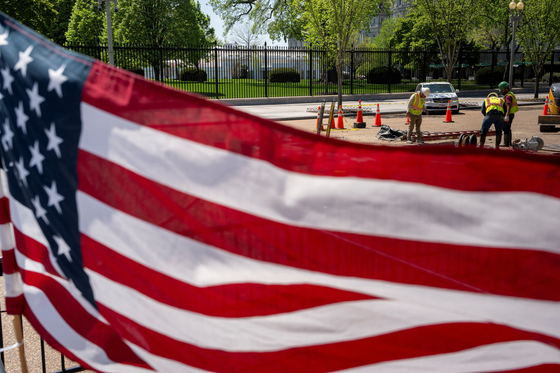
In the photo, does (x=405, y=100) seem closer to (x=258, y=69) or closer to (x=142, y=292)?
(x=258, y=69)

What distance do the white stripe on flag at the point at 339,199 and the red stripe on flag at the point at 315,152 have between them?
24mm

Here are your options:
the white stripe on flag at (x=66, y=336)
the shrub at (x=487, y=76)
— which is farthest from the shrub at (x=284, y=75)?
the white stripe on flag at (x=66, y=336)

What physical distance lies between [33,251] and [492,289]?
177 cm

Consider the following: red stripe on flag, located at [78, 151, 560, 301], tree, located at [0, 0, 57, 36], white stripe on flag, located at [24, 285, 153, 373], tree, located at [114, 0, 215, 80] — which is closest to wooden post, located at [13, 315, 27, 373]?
white stripe on flag, located at [24, 285, 153, 373]

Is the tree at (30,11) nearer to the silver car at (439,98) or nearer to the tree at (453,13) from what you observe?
the silver car at (439,98)

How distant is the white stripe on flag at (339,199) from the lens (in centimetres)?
146

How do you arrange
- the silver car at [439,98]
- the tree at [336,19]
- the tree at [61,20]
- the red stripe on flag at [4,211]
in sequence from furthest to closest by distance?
the tree at [61,20], the tree at [336,19], the silver car at [439,98], the red stripe on flag at [4,211]

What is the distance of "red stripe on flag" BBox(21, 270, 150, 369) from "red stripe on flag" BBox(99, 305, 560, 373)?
77 millimetres

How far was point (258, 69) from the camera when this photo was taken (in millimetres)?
32000

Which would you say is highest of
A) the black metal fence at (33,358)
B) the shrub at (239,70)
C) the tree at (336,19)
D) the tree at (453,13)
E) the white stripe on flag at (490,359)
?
the tree at (453,13)

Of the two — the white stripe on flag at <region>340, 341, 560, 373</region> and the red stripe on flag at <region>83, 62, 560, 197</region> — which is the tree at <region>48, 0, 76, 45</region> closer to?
the red stripe on flag at <region>83, 62, 560, 197</region>

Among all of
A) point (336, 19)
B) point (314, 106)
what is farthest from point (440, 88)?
point (314, 106)

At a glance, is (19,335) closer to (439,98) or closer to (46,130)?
(46,130)

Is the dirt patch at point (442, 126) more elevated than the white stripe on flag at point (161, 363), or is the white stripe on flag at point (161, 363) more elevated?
the white stripe on flag at point (161, 363)
